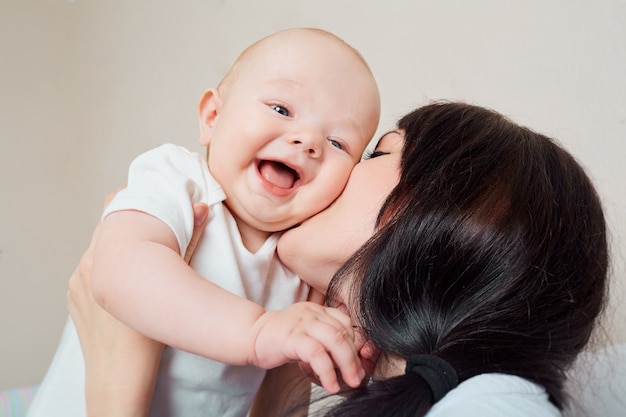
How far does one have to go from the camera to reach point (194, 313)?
70 cm

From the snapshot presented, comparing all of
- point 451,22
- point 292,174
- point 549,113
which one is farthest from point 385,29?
point 292,174

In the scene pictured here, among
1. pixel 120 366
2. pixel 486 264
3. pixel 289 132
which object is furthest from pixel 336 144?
pixel 120 366

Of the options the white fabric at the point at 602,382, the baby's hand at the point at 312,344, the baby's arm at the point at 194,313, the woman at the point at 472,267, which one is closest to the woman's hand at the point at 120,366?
the woman at the point at 472,267

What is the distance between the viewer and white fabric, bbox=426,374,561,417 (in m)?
0.58

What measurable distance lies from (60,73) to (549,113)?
164cm

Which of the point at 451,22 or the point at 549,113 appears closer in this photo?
the point at 549,113

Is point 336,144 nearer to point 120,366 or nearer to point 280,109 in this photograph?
point 280,109

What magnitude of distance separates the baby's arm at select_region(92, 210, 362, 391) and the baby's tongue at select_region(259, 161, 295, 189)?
181 millimetres

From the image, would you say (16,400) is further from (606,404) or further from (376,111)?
(606,404)

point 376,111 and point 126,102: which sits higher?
point 376,111

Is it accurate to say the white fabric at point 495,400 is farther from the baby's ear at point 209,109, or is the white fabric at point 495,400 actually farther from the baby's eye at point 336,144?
the baby's ear at point 209,109

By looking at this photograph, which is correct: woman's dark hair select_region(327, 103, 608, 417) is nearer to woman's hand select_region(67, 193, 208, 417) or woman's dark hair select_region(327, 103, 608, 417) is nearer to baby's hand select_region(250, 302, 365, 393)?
baby's hand select_region(250, 302, 365, 393)

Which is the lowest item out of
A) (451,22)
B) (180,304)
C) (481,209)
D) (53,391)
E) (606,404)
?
(53,391)

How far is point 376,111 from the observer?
3.28 ft
